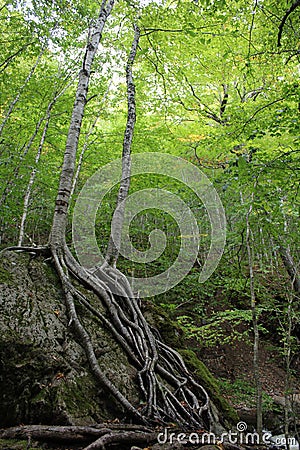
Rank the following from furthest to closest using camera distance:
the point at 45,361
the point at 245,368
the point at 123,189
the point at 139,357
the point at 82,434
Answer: the point at 245,368
the point at 123,189
the point at 139,357
the point at 45,361
the point at 82,434

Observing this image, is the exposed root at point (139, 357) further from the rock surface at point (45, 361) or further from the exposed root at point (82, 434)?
the exposed root at point (82, 434)

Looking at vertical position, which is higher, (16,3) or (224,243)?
(16,3)

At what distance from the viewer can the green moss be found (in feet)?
14.9

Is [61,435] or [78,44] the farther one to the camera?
[78,44]

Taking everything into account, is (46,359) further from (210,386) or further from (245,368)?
(245,368)

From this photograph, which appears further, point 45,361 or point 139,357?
point 139,357

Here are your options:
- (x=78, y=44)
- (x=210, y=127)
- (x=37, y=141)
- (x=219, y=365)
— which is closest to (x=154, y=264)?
(x=219, y=365)

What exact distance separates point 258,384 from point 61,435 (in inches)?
125

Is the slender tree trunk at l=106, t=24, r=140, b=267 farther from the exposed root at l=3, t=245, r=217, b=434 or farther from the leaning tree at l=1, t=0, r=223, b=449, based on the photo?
the exposed root at l=3, t=245, r=217, b=434

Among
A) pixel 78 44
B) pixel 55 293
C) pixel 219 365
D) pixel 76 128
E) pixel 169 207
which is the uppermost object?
pixel 78 44

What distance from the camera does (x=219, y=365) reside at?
33.3 ft

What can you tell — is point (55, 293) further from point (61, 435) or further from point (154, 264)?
point (154, 264)

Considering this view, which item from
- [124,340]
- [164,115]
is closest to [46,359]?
[124,340]

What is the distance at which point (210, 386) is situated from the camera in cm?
478
